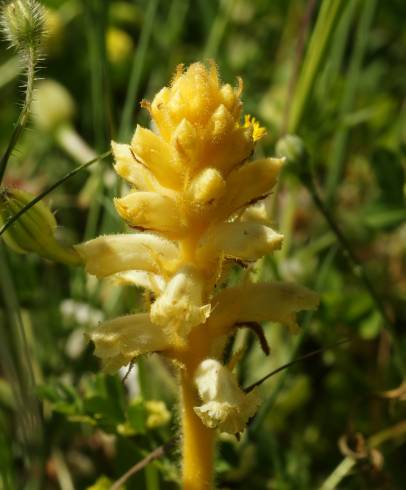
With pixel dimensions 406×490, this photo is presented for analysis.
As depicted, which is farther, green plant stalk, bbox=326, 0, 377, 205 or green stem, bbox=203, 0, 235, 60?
green stem, bbox=203, 0, 235, 60

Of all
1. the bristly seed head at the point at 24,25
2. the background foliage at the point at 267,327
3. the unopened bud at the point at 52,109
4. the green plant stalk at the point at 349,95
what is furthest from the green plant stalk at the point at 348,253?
the unopened bud at the point at 52,109

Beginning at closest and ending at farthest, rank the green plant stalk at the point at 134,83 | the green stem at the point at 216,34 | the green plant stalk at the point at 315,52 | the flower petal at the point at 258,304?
the flower petal at the point at 258,304
the green plant stalk at the point at 315,52
the green plant stalk at the point at 134,83
the green stem at the point at 216,34

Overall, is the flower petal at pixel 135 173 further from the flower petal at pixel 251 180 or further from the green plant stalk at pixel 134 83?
the green plant stalk at pixel 134 83

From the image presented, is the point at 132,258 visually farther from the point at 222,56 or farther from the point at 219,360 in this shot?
the point at 222,56

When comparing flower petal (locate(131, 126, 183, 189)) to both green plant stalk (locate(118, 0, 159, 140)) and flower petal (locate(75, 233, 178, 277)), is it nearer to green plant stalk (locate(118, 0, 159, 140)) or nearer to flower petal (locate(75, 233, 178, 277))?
flower petal (locate(75, 233, 178, 277))

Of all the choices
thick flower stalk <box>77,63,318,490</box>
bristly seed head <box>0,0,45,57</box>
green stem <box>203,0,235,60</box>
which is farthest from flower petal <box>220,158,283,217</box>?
green stem <box>203,0,235,60</box>

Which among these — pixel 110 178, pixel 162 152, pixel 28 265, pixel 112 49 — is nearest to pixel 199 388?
pixel 162 152
